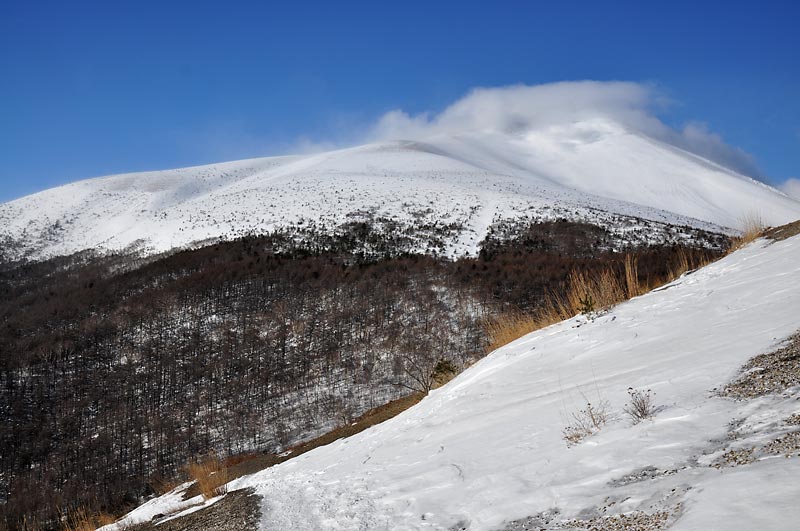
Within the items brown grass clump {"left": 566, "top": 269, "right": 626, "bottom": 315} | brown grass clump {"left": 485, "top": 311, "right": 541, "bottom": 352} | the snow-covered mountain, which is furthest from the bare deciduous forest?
brown grass clump {"left": 566, "top": 269, "right": 626, "bottom": 315}

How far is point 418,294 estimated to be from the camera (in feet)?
104

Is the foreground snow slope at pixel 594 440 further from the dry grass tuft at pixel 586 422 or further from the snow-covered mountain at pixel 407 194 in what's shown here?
the snow-covered mountain at pixel 407 194

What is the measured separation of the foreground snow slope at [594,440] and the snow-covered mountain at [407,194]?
101 ft

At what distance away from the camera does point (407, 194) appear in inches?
2055

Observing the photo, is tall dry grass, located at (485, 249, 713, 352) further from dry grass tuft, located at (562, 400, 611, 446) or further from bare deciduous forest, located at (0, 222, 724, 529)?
bare deciduous forest, located at (0, 222, 724, 529)

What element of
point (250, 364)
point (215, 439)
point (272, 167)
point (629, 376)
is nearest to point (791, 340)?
point (629, 376)

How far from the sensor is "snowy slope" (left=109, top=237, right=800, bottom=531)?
2.91 metres

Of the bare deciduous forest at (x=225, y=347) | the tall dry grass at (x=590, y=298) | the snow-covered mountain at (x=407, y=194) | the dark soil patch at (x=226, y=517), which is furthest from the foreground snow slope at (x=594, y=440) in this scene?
the snow-covered mountain at (x=407, y=194)

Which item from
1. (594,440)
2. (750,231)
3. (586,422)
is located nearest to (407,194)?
(750,231)

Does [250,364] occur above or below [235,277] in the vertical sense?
below

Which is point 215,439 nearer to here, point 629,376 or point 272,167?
point 629,376

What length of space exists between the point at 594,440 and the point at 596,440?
0.05ft

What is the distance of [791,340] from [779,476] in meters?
2.04

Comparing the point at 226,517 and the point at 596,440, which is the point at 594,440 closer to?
the point at 596,440
